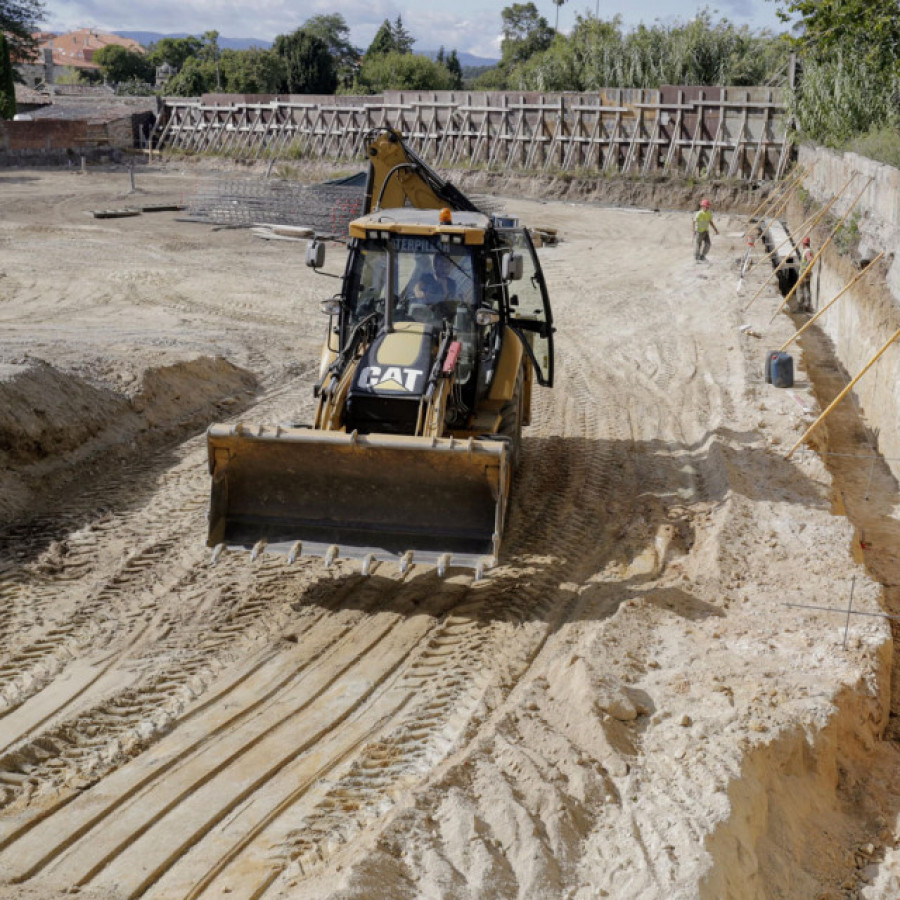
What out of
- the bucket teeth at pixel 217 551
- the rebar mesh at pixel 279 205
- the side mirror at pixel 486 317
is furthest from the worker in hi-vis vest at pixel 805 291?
the bucket teeth at pixel 217 551

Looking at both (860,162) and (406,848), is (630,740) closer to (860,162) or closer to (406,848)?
(406,848)

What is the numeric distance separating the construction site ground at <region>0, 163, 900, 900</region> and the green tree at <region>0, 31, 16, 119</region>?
37253mm

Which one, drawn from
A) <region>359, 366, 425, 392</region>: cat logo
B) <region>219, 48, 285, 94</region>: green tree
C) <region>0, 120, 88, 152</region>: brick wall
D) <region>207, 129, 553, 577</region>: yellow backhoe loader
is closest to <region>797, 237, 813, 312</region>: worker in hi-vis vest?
<region>207, 129, 553, 577</region>: yellow backhoe loader

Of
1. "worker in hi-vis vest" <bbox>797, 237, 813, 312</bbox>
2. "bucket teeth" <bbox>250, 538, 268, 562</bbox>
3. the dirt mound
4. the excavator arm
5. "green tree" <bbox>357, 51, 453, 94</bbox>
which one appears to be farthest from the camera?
"green tree" <bbox>357, 51, 453, 94</bbox>

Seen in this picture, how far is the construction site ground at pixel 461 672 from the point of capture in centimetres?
460

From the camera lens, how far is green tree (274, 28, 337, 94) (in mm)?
58438

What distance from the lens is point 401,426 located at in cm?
752

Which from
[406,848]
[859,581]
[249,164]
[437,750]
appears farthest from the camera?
[249,164]

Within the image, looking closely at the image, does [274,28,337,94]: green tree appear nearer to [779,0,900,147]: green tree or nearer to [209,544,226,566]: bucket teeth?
[779,0,900,147]: green tree

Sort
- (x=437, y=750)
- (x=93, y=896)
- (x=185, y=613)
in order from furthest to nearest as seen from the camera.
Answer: (x=185, y=613)
(x=437, y=750)
(x=93, y=896)

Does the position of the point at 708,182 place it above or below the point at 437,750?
above

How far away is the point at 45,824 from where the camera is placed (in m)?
4.67

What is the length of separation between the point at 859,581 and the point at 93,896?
565 cm

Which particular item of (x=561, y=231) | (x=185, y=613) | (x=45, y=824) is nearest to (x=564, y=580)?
(x=185, y=613)
